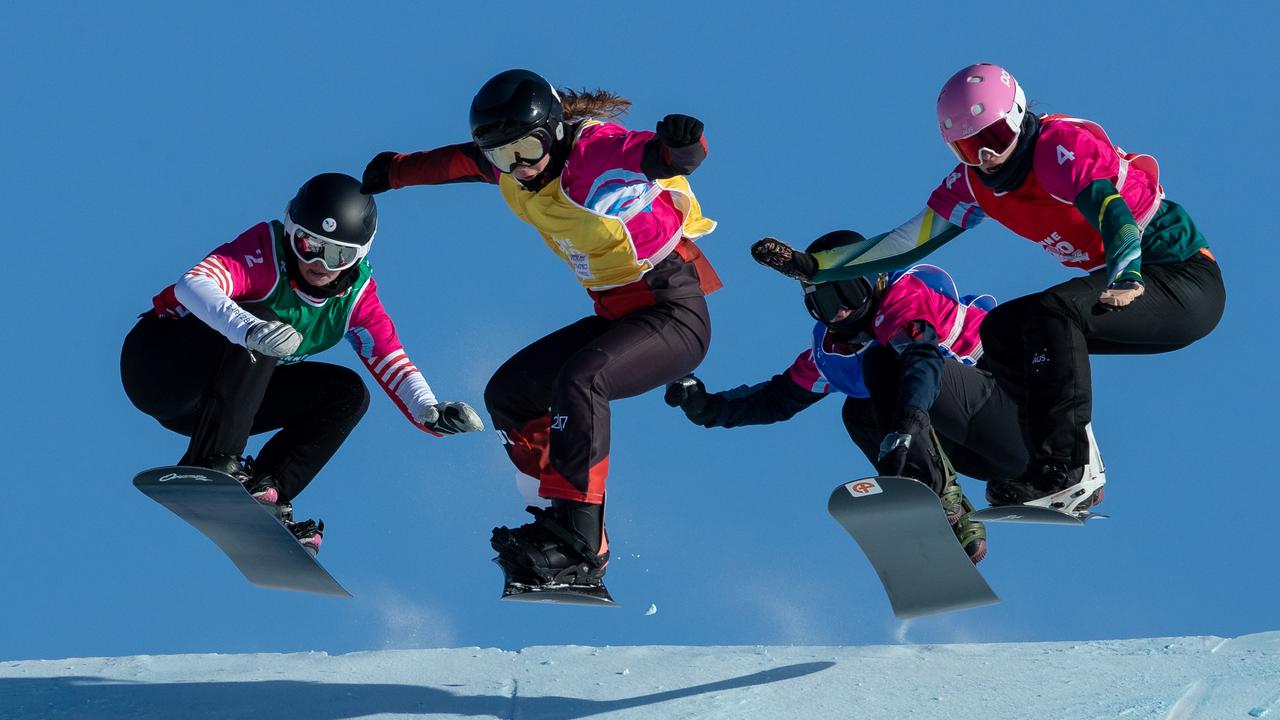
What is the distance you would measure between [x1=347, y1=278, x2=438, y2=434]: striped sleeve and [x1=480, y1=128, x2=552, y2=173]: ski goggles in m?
1.28

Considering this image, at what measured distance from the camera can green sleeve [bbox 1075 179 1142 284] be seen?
7113mm

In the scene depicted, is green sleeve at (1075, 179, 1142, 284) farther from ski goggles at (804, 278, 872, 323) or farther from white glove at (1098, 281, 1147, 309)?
ski goggles at (804, 278, 872, 323)

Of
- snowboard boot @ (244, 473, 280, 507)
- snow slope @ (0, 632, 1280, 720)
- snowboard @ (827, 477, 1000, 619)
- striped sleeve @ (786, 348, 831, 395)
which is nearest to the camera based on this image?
snowboard @ (827, 477, 1000, 619)

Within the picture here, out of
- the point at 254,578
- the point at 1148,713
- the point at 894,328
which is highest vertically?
the point at 894,328

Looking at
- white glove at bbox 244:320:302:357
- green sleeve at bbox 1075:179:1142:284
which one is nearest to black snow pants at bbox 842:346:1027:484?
green sleeve at bbox 1075:179:1142:284

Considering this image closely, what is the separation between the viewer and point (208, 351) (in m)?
8.36

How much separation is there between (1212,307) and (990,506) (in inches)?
55.3

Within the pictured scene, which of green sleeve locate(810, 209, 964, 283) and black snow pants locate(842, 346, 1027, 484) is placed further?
black snow pants locate(842, 346, 1027, 484)

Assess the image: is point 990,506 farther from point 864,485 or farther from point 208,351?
point 208,351

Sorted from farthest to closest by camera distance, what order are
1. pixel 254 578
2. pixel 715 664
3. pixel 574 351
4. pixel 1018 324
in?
pixel 715 664 → pixel 254 578 → pixel 574 351 → pixel 1018 324

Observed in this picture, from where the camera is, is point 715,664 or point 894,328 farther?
point 715,664

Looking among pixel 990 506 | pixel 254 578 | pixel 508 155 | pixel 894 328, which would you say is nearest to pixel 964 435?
pixel 894 328

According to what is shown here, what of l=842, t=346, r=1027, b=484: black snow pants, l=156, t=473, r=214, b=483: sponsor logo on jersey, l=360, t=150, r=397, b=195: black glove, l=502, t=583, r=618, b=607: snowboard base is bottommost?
l=502, t=583, r=618, b=607: snowboard base

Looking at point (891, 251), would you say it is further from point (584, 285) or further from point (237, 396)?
point (237, 396)
